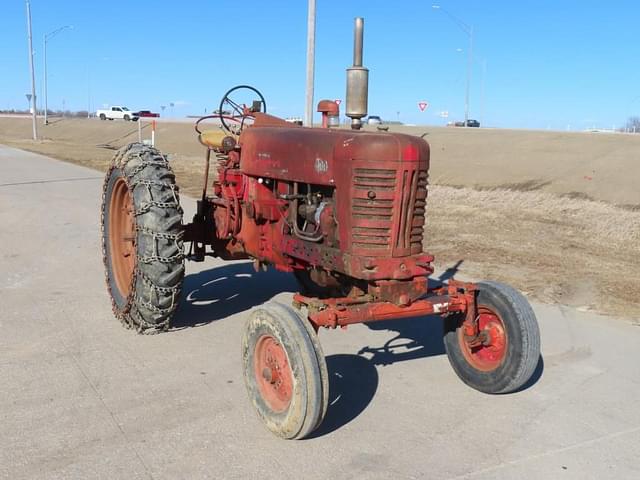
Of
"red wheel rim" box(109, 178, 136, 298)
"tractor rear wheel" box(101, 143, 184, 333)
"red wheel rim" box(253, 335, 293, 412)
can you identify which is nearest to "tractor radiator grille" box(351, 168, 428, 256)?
"red wheel rim" box(253, 335, 293, 412)

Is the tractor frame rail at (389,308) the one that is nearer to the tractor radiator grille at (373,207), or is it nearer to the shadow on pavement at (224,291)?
the tractor radiator grille at (373,207)

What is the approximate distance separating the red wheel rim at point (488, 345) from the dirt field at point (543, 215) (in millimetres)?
2205

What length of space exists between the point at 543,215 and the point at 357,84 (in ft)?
26.1

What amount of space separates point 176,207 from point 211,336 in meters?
1.07

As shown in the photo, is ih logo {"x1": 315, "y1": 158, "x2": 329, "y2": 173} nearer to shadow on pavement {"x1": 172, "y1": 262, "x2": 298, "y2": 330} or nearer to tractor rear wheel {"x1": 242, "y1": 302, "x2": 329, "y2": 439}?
tractor rear wheel {"x1": 242, "y1": 302, "x2": 329, "y2": 439}

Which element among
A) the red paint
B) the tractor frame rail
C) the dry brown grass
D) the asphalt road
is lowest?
the asphalt road

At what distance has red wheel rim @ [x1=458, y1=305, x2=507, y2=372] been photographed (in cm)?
427

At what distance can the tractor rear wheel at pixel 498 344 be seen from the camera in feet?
13.4

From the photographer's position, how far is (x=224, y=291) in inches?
258

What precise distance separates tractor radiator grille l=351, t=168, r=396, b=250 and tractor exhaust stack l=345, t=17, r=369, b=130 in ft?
2.25

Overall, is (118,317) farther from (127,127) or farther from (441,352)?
(127,127)

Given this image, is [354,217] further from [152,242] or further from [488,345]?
[152,242]

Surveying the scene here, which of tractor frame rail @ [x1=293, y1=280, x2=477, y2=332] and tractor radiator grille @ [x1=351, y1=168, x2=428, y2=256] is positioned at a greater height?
tractor radiator grille @ [x1=351, y1=168, x2=428, y2=256]

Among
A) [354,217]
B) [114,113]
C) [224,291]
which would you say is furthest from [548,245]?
[114,113]
